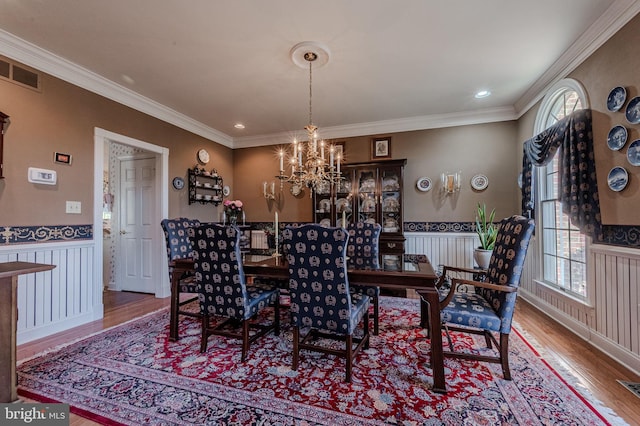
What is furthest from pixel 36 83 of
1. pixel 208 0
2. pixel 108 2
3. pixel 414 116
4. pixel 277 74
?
pixel 414 116

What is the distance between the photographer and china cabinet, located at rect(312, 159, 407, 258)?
420 cm

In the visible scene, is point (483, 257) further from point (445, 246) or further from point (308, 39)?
point (308, 39)

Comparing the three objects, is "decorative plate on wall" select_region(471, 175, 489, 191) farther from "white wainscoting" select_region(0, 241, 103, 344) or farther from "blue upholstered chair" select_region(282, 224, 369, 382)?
"white wainscoting" select_region(0, 241, 103, 344)

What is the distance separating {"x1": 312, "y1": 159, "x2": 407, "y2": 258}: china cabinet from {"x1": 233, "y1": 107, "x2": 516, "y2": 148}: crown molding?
0.70m

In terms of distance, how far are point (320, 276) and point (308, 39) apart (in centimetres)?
205

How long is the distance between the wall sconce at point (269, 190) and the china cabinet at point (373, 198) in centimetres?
97

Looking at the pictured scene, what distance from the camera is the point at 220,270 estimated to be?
201 cm

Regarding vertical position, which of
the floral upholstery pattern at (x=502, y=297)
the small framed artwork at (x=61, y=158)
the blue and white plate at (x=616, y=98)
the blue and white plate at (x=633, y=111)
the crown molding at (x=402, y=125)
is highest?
the crown molding at (x=402, y=125)

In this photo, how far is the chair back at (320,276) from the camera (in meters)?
1.70

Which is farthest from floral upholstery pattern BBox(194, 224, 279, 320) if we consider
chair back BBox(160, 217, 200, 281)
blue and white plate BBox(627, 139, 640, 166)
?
blue and white plate BBox(627, 139, 640, 166)

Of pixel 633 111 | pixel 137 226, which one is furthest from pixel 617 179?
pixel 137 226

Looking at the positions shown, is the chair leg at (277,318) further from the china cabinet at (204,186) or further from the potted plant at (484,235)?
the potted plant at (484,235)

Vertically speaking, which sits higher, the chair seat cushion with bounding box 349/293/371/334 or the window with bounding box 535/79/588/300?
the window with bounding box 535/79/588/300

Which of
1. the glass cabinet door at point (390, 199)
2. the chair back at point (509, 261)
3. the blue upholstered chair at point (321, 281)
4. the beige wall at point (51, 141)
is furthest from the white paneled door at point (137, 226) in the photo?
the chair back at point (509, 261)
